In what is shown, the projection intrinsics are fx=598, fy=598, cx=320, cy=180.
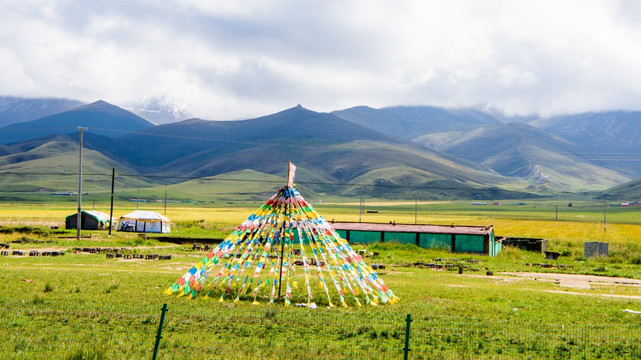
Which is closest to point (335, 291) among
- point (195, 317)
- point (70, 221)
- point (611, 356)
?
point (195, 317)

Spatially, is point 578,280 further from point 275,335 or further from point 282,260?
point 275,335

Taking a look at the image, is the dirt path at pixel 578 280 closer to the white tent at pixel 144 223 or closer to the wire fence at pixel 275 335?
the wire fence at pixel 275 335

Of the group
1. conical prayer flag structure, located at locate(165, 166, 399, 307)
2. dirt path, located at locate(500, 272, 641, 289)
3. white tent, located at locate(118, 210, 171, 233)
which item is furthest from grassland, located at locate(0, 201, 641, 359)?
white tent, located at locate(118, 210, 171, 233)

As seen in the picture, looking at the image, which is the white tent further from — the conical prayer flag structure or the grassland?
the conical prayer flag structure

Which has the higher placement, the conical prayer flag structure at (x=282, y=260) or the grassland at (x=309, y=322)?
the conical prayer flag structure at (x=282, y=260)

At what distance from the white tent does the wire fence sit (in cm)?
5194

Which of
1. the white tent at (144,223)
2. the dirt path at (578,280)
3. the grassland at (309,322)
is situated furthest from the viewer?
the white tent at (144,223)

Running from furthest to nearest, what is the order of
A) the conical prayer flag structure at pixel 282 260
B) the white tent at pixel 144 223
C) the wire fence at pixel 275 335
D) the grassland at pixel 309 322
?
the white tent at pixel 144 223 → the conical prayer flag structure at pixel 282 260 → the grassland at pixel 309 322 → the wire fence at pixel 275 335

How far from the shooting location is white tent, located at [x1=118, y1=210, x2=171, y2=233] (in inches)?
2739

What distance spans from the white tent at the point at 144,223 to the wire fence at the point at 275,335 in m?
51.9

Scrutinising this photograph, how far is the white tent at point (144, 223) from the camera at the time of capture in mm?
69562

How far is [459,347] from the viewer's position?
14.6 metres

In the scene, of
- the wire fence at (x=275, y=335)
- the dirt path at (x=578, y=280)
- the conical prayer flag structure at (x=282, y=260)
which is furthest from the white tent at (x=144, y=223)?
the wire fence at (x=275, y=335)

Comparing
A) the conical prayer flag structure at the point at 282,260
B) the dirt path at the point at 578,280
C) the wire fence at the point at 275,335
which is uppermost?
the conical prayer flag structure at the point at 282,260
